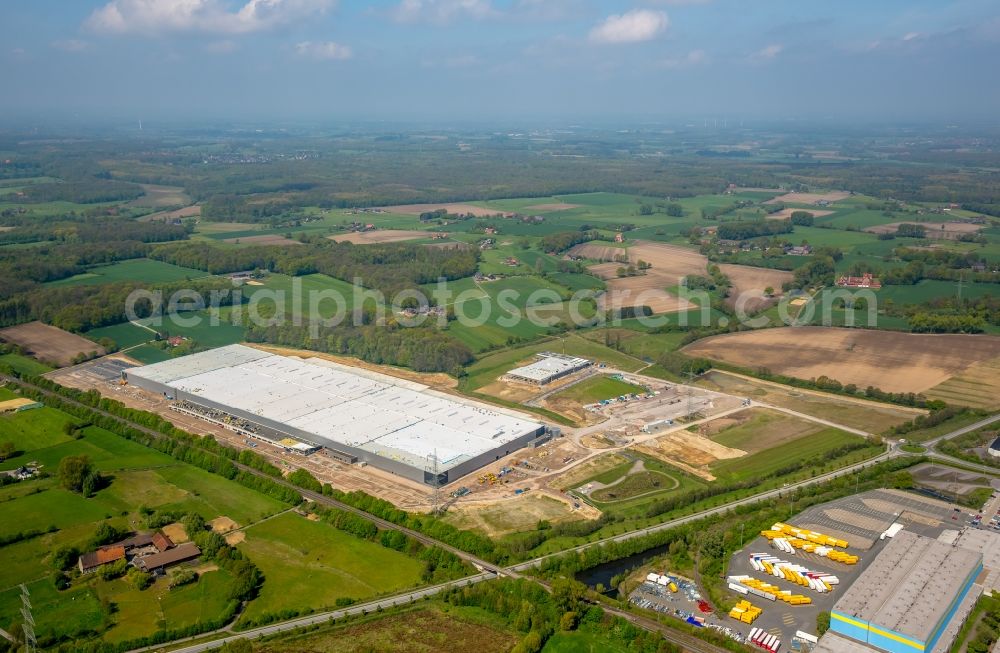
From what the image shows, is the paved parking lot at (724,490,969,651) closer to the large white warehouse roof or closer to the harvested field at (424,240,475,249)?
the large white warehouse roof

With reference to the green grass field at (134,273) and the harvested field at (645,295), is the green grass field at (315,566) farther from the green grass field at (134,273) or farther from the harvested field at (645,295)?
the green grass field at (134,273)

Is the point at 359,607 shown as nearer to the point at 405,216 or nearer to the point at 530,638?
the point at 530,638

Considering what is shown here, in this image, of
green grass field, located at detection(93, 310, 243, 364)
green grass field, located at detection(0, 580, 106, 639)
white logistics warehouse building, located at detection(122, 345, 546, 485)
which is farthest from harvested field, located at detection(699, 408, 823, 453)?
green grass field, located at detection(93, 310, 243, 364)

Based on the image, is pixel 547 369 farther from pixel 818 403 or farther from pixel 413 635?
pixel 413 635

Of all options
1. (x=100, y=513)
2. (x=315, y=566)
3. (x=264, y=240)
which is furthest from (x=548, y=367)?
(x=264, y=240)

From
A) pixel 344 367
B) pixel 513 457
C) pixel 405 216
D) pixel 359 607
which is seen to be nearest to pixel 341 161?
pixel 405 216

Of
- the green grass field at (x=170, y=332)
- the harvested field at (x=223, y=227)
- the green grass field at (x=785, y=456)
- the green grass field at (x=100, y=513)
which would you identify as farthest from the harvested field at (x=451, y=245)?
the green grass field at (x=785, y=456)
